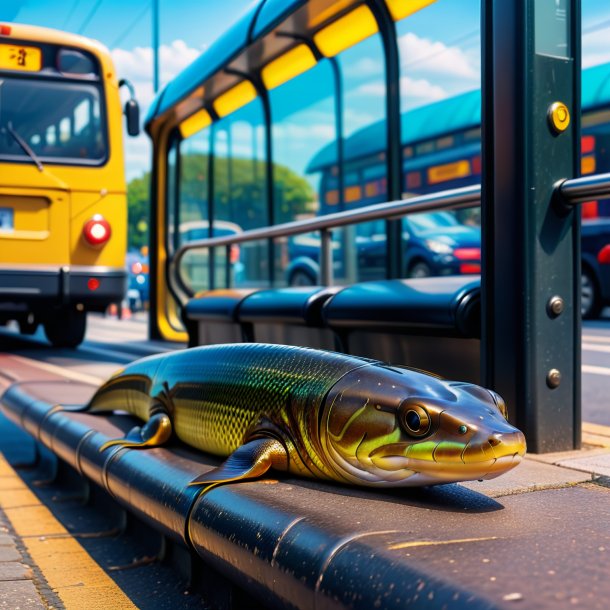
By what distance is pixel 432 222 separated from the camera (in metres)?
6.84

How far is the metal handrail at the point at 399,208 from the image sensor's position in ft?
8.99

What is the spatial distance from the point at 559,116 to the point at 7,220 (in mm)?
6974

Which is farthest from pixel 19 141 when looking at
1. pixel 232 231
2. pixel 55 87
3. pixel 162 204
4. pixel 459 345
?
pixel 459 345

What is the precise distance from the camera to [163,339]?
34.0 ft

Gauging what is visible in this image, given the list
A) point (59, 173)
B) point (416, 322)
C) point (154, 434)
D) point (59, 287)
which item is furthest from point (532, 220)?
point (59, 173)

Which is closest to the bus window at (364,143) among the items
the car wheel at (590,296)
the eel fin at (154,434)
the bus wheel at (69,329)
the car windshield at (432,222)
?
the car windshield at (432,222)

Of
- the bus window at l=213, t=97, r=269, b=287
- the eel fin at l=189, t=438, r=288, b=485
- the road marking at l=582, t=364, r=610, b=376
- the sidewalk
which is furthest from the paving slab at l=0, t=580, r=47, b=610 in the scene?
the bus window at l=213, t=97, r=269, b=287

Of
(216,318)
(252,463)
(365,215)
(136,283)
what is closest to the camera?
(252,463)

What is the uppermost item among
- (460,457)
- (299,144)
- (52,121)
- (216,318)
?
(52,121)

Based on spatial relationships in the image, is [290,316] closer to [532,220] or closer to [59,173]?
[532,220]

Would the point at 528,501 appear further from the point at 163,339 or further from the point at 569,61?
the point at 163,339

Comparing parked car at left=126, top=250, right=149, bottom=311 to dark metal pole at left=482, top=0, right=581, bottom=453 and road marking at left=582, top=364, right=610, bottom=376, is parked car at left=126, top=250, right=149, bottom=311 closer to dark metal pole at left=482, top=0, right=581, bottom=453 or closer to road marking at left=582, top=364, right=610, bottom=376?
road marking at left=582, top=364, right=610, bottom=376

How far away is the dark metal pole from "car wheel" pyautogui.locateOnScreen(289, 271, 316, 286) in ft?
11.6

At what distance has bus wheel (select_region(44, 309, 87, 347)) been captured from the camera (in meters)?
10.5
